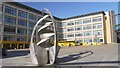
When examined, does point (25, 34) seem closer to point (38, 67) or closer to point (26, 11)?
point (26, 11)

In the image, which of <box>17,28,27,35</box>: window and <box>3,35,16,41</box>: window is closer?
<box>3,35,16,41</box>: window

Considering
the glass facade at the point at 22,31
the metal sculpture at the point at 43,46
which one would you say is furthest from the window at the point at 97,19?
the metal sculpture at the point at 43,46

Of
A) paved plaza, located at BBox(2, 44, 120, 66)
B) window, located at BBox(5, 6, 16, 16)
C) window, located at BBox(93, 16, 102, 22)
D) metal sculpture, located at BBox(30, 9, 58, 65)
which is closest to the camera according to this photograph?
metal sculpture, located at BBox(30, 9, 58, 65)

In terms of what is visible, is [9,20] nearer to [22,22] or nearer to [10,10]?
[10,10]

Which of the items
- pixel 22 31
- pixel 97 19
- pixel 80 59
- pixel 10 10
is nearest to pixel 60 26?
pixel 97 19

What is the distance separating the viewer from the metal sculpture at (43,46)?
15.1m

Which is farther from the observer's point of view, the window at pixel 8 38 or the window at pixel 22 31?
the window at pixel 22 31

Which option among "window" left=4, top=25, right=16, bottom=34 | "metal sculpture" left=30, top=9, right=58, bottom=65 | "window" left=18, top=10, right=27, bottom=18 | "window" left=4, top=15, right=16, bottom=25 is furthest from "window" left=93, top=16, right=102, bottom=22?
"metal sculpture" left=30, top=9, right=58, bottom=65

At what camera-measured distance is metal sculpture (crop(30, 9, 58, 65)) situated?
49.5 feet

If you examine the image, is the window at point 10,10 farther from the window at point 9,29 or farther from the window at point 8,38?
the window at point 8,38

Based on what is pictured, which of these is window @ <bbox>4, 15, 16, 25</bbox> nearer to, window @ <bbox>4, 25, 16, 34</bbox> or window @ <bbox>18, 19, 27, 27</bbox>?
window @ <bbox>4, 25, 16, 34</bbox>

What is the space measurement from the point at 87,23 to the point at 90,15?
13.3 ft

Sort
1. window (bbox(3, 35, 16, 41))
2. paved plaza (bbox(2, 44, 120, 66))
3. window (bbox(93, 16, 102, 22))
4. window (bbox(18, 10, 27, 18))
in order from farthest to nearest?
window (bbox(93, 16, 102, 22)), window (bbox(18, 10, 27, 18)), window (bbox(3, 35, 16, 41)), paved plaza (bbox(2, 44, 120, 66))

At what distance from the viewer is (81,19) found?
90.0m
